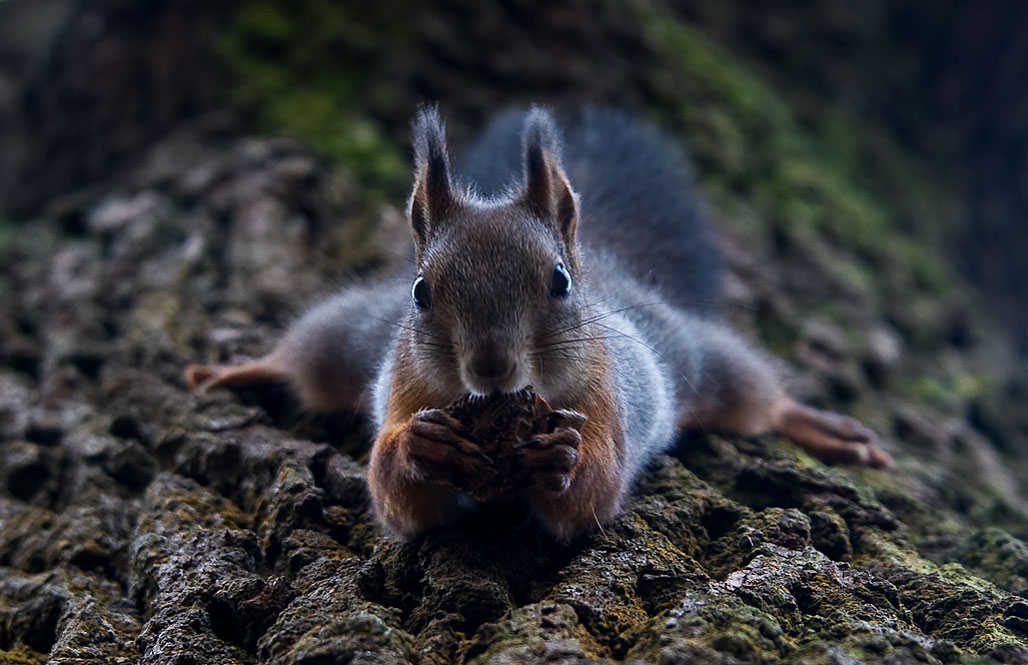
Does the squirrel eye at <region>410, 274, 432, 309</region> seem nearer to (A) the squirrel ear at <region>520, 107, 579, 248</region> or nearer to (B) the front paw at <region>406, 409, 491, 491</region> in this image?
(B) the front paw at <region>406, 409, 491, 491</region>

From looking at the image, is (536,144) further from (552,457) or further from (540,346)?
(552,457)

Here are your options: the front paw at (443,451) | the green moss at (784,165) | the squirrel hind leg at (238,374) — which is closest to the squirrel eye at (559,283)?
the front paw at (443,451)

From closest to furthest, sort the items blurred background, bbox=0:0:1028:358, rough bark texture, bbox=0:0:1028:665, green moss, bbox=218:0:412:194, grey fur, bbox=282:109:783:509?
rough bark texture, bbox=0:0:1028:665 → grey fur, bbox=282:109:783:509 → green moss, bbox=218:0:412:194 → blurred background, bbox=0:0:1028:358

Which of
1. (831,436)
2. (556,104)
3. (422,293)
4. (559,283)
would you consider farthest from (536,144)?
(556,104)

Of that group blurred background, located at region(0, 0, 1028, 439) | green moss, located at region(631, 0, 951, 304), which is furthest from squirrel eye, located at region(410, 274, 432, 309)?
green moss, located at region(631, 0, 951, 304)

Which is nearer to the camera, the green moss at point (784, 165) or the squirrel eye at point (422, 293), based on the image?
the squirrel eye at point (422, 293)

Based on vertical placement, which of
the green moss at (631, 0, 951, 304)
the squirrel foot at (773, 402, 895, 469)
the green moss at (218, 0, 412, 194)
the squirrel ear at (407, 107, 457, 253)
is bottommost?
the squirrel ear at (407, 107, 457, 253)

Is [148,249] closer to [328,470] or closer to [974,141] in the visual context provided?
[328,470]

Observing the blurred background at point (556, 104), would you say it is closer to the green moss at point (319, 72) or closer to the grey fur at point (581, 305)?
the green moss at point (319, 72)

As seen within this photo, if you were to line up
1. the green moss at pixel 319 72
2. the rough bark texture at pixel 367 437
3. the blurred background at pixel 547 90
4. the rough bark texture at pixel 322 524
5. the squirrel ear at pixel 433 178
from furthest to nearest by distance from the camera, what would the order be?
the blurred background at pixel 547 90, the green moss at pixel 319 72, the squirrel ear at pixel 433 178, the rough bark texture at pixel 367 437, the rough bark texture at pixel 322 524
